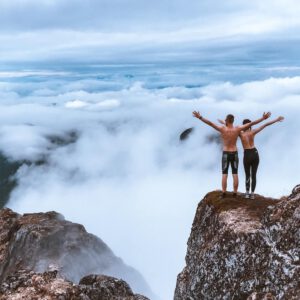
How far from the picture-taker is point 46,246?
56875 millimetres

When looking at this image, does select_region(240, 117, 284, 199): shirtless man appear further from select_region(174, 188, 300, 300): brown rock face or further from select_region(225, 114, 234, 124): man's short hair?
select_region(174, 188, 300, 300): brown rock face

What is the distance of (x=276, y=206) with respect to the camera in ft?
67.2

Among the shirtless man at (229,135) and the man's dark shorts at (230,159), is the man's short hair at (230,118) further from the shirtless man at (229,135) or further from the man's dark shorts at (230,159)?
the man's dark shorts at (230,159)

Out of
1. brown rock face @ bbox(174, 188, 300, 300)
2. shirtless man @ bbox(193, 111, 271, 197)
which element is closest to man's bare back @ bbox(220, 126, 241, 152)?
shirtless man @ bbox(193, 111, 271, 197)

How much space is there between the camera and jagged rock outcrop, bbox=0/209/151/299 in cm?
4967

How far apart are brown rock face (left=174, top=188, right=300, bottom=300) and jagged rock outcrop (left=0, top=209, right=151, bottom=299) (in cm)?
2708

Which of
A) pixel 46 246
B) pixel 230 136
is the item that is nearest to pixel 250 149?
pixel 230 136

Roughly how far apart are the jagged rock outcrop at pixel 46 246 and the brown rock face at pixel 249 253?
2708 cm

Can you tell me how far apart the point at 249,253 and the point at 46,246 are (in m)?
42.3

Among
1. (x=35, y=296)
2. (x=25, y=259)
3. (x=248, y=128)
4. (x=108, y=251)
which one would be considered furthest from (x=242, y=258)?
(x=108, y=251)

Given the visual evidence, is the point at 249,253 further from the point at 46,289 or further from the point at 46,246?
the point at 46,246

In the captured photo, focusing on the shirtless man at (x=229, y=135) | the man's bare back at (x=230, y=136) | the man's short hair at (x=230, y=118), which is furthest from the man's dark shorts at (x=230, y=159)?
the man's short hair at (x=230, y=118)

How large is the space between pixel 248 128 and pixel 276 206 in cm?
480

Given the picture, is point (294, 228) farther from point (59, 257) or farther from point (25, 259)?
point (59, 257)
